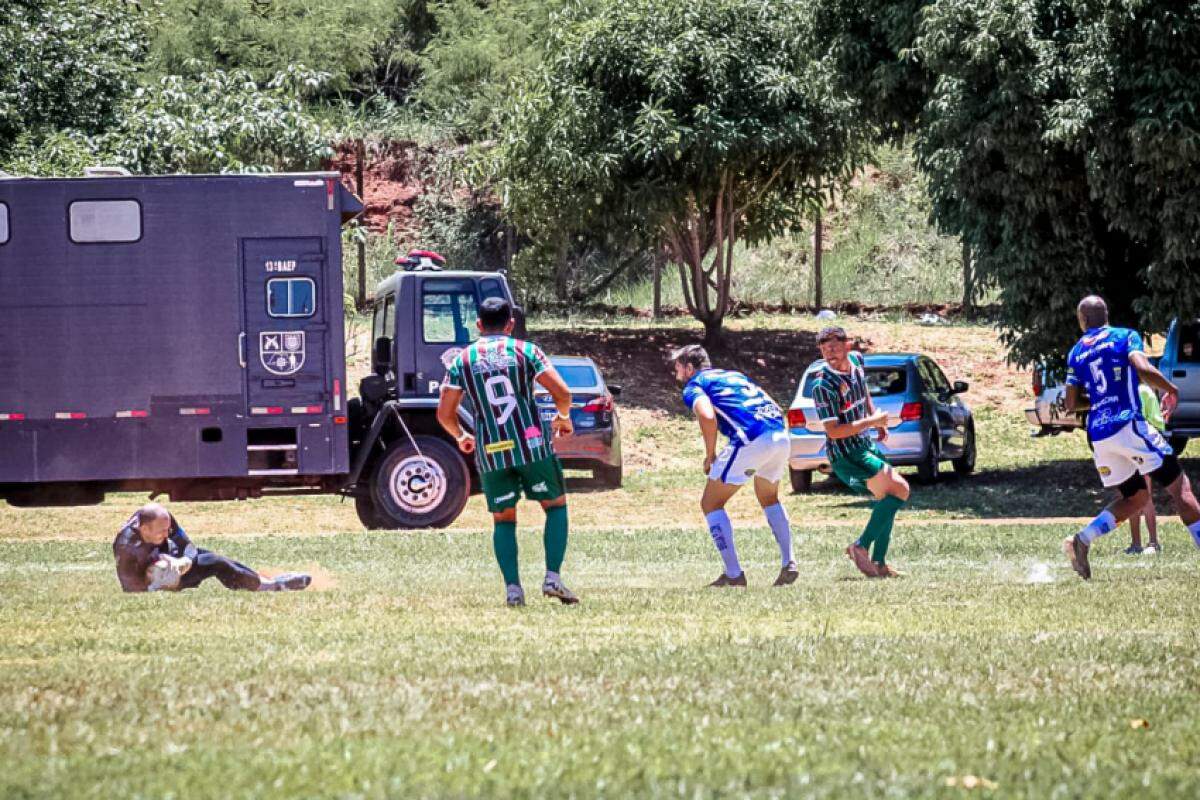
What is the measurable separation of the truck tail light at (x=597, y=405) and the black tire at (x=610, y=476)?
3.62ft

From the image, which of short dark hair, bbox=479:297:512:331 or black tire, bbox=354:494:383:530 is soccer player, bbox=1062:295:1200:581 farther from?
black tire, bbox=354:494:383:530

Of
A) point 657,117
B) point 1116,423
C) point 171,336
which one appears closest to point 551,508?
point 1116,423

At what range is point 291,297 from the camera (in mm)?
16422

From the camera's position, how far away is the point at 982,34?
760 inches

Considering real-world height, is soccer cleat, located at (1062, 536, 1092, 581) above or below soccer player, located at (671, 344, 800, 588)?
below

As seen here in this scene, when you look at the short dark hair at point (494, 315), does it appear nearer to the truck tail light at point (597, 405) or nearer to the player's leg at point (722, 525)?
the player's leg at point (722, 525)

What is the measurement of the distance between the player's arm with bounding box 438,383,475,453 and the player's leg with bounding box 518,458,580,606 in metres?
0.36

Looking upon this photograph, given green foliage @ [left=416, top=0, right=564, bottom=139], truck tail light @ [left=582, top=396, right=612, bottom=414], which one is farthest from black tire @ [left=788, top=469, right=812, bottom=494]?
green foliage @ [left=416, top=0, right=564, bottom=139]

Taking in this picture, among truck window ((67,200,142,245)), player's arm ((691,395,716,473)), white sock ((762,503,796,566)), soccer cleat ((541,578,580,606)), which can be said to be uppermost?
truck window ((67,200,142,245))

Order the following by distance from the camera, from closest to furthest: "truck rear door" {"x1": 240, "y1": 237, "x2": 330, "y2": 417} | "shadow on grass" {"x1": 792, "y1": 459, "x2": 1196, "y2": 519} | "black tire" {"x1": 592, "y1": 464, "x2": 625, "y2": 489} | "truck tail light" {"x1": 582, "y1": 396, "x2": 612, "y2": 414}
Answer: "truck rear door" {"x1": 240, "y1": 237, "x2": 330, "y2": 417}
"shadow on grass" {"x1": 792, "y1": 459, "x2": 1196, "y2": 519}
"truck tail light" {"x1": 582, "y1": 396, "x2": 612, "y2": 414}
"black tire" {"x1": 592, "y1": 464, "x2": 625, "y2": 489}

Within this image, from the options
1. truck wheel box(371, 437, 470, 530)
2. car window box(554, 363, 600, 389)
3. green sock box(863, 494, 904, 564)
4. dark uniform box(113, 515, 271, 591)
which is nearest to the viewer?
dark uniform box(113, 515, 271, 591)

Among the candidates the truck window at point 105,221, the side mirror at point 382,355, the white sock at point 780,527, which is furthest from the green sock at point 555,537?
the side mirror at point 382,355

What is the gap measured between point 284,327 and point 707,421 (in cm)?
652

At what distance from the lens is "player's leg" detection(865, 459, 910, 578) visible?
1173 cm
